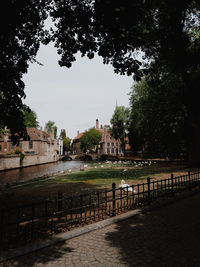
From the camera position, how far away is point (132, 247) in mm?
4535

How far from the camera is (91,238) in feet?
16.8

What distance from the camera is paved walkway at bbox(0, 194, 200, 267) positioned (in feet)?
13.0

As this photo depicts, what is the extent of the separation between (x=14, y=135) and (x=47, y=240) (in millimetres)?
4834

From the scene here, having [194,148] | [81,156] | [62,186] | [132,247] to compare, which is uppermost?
[194,148]

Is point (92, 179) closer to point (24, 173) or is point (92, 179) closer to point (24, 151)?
point (24, 173)

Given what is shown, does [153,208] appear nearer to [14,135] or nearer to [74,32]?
[14,135]

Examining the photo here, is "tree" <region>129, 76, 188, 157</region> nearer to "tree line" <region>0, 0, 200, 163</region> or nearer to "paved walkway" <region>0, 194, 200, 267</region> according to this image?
"tree line" <region>0, 0, 200, 163</region>

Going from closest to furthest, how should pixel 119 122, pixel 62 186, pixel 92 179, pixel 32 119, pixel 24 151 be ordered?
pixel 62 186
pixel 92 179
pixel 24 151
pixel 119 122
pixel 32 119

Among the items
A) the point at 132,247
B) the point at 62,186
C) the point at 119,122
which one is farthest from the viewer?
the point at 119,122

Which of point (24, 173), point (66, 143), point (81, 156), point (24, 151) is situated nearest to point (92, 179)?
point (24, 173)

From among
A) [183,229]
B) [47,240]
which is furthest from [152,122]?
[47,240]

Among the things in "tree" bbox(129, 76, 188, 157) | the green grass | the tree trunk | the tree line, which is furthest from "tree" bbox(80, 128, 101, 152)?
the tree line

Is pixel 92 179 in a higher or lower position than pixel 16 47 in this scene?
lower

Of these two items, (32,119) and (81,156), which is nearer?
(32,119)
